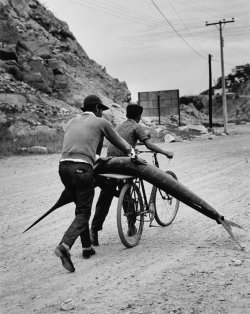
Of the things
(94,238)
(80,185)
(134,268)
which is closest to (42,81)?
(94,238)

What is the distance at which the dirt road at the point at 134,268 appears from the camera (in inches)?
186

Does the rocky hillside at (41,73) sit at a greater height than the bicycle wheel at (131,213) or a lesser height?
greater

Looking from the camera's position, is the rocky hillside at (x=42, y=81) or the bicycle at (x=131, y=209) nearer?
the bicycle at (x=131, y=209)

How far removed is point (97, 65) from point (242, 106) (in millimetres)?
47465

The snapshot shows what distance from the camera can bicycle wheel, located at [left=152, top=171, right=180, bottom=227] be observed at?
7684mm

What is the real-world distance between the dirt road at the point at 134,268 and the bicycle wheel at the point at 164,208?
0.12 meters

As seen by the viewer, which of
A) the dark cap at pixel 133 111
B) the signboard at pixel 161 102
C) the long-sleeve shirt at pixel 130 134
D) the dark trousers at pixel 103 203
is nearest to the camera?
the dark trousers at pixel 103 203

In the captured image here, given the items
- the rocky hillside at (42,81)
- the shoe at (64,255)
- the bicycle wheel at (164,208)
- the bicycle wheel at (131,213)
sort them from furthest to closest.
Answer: the rocky hillside at (42,81) < the bicycle wheel at (164,208) < the bicycle wheel at (131,213) < the shoe at (64,255)

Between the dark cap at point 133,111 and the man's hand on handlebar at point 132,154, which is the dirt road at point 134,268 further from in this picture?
the dark cap at point 133,111

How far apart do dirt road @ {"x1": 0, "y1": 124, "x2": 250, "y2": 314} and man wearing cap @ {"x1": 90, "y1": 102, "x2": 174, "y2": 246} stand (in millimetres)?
249

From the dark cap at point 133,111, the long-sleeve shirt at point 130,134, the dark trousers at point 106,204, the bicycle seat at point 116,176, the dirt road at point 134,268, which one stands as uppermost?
the dark cap at point 133,111

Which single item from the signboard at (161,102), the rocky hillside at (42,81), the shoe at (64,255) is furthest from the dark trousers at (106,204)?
the signboard at (161,102)

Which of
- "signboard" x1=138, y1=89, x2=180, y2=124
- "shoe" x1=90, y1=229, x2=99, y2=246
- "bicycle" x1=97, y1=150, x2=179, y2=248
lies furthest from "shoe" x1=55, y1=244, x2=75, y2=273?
"signboard" x1=138, y1=89, x2=180, y2=124

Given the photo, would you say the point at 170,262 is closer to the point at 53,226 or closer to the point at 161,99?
the point at 53,226
